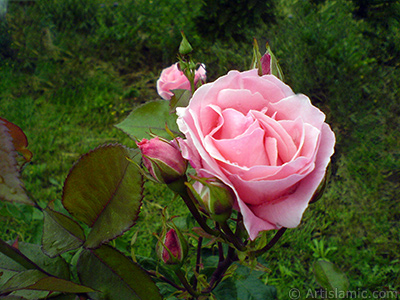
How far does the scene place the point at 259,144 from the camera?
1.30 feet

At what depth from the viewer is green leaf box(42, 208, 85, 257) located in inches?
19.9

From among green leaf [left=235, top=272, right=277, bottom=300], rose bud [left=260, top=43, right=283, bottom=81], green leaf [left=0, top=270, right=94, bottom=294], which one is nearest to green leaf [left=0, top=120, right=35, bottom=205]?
green leaf [left=0, top=270, right=94, bottom=294]

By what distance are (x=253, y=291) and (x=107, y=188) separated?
44 centimetres

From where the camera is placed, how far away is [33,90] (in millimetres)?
2658

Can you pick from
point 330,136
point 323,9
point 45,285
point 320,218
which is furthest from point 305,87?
point 45,285

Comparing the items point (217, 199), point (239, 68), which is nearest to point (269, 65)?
point (217, 199)

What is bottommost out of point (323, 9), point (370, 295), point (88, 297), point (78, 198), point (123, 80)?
point (370, 295)

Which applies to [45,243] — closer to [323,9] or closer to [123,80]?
[323,9]

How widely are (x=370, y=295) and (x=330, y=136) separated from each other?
127 cm

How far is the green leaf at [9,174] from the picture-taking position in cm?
32

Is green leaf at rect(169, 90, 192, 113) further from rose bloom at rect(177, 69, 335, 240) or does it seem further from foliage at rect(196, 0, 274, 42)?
foliage at rect(196, 0, 274, 42)

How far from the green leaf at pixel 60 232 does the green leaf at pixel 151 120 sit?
19 cm

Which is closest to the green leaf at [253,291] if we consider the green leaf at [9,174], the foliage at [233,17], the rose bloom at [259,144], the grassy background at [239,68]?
the grassy background at [239,68]

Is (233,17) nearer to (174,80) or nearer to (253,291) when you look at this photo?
(174,80)
